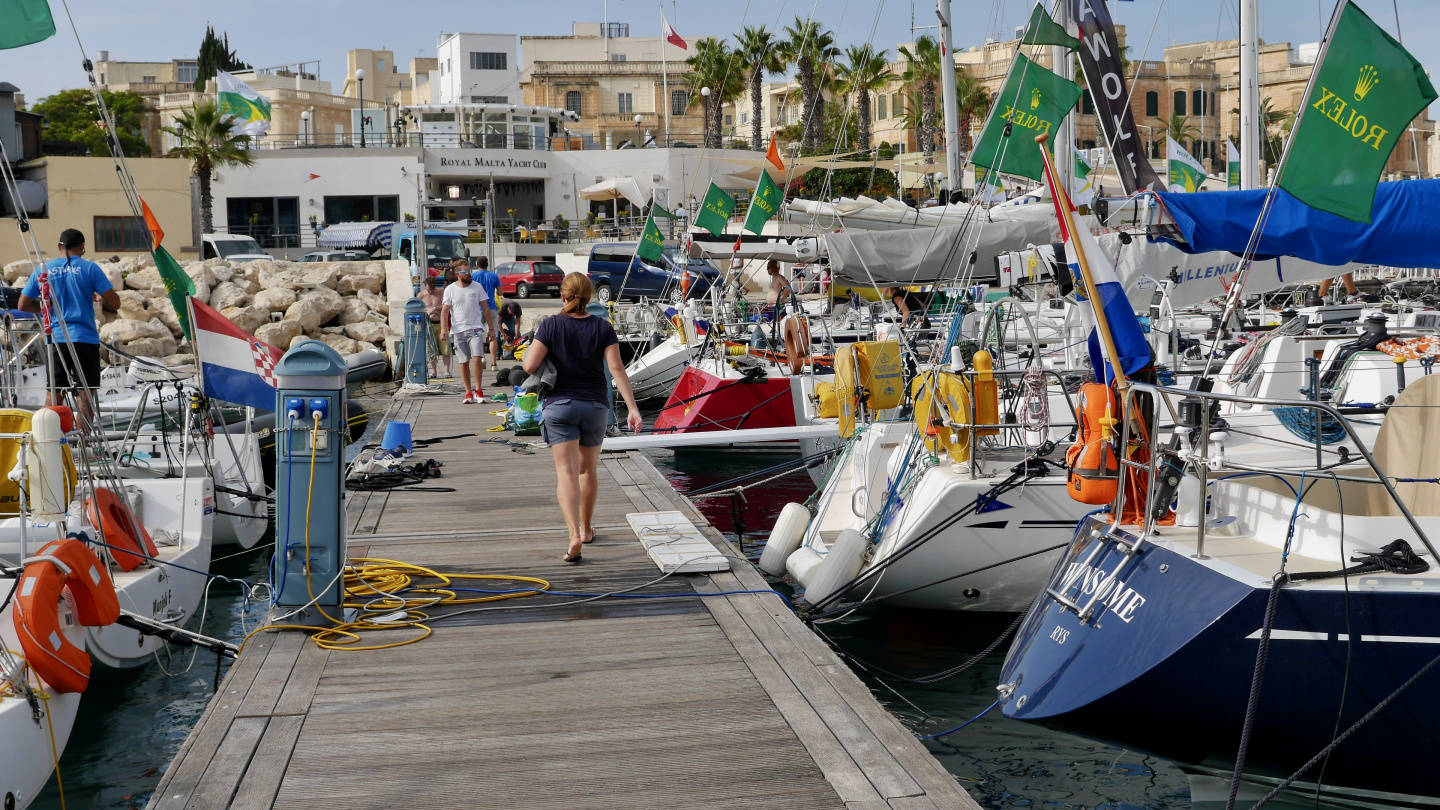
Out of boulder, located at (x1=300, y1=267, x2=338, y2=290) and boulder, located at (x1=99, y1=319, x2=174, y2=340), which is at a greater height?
boulder, located at (x1=300, y1=267, x2=338, y2=290)

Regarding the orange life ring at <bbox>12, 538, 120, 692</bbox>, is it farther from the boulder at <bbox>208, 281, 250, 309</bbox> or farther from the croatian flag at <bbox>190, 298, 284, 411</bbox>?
the boulder at <bbox>208, 281, 250, 309</bbox>

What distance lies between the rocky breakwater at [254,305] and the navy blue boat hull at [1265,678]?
25009 mm

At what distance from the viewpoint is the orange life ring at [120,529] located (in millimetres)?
7016

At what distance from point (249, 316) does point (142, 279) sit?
379 cm

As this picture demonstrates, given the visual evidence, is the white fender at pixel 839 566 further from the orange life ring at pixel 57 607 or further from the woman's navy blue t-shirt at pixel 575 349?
the orange life ring at pixel 57 607

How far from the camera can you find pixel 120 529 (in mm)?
7262

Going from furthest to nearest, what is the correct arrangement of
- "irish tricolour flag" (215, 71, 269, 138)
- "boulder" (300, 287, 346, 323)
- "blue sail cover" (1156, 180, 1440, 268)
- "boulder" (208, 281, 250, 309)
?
"boulder" (300, 287, 346, 323), "boulder" (208, 281, 250, 309), "irish tricolour flag" (215, 71, 269, 138), "blue sail cover" (1156, 180, 1440, 268)

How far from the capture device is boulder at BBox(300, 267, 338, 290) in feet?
103

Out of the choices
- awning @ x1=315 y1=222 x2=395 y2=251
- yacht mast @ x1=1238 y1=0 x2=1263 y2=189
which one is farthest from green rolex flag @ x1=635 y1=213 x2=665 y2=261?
awning @ x1=315 y1=222 x2=395 y2=251

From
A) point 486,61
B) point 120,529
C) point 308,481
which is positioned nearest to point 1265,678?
point 308,481

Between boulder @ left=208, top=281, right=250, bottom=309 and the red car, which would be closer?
boulder @ left=208, top=281, right=250, bottom=309

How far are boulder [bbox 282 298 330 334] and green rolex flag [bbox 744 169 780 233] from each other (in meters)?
15.8

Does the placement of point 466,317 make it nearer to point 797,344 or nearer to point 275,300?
point 797,344

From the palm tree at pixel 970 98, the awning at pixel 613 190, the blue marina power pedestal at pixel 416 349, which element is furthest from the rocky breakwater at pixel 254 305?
the palm tree at pixel 970 98
